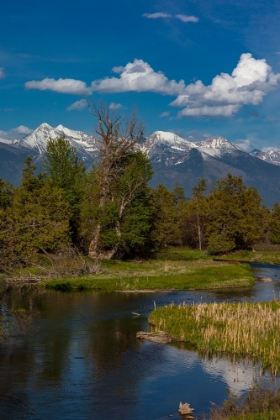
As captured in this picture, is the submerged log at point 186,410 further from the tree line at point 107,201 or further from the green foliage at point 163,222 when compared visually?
the green foliage at point 163,222

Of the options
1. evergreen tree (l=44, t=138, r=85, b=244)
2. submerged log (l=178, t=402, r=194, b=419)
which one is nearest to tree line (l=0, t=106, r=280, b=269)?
evergreen tree (l=44, t=138, r=85, b=244)

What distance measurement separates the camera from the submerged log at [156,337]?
37875mm

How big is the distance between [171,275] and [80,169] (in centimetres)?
4002

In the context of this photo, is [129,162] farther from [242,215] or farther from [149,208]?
[242,215]

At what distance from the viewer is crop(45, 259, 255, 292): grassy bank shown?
62281mm

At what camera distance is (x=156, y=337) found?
38219mm

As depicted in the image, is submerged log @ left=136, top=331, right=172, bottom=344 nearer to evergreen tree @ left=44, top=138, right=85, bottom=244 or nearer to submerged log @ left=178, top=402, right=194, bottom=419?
submerged log @ left=178, top=402, right=194, bottom=419

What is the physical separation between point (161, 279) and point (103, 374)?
36.3m

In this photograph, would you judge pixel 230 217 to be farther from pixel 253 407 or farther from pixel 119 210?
pixel 253 407

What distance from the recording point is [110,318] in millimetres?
45500

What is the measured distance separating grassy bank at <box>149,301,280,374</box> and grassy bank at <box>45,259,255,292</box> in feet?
58.8

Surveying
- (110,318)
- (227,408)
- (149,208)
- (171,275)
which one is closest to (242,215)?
(149,208)

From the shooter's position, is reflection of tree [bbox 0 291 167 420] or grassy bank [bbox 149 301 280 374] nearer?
reflection of tree [bbox 0 291 167 420]

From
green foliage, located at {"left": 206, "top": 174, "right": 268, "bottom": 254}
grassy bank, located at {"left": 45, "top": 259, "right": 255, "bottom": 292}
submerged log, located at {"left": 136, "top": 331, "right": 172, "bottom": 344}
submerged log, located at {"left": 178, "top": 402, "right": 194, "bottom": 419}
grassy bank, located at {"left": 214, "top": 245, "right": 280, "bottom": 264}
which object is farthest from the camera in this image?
green foliage, located at {"left": 206, "top": 174, "right": 268, "bottom": 254}
